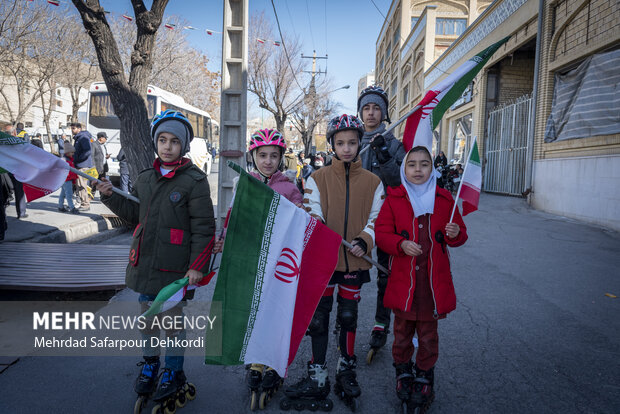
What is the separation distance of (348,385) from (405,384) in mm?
375

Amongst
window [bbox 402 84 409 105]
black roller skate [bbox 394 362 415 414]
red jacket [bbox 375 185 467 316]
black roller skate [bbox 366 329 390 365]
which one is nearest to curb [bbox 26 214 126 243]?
black roller skate [bbox 366 329 390 365]

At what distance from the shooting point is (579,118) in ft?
31.2

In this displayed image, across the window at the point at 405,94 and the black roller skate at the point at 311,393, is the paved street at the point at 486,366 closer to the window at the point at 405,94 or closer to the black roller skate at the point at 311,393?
the black roller skate at the point at 311,393

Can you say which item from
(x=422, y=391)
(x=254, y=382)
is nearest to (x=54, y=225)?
(x=254, y=382)

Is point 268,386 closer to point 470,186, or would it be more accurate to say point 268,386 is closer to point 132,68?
point 470,186

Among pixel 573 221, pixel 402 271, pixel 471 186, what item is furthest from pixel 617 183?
pixel 402 271

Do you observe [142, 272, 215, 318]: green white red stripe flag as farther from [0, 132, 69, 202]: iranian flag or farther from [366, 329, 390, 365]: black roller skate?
[366, 329, 390, 365]: black roller skate

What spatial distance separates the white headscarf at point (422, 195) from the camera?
105 inches

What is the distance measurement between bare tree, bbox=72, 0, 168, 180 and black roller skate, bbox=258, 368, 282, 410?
6.06 m

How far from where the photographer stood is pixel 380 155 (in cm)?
331

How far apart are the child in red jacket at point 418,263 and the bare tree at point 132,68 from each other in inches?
237

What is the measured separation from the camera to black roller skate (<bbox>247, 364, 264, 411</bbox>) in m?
2.59

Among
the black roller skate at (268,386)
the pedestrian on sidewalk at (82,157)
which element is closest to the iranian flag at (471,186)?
the black roller skate at (268,386)

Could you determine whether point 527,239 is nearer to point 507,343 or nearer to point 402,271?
point 507,343
